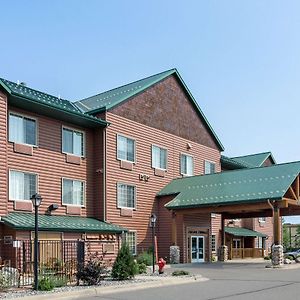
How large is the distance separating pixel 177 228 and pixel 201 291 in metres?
16.9

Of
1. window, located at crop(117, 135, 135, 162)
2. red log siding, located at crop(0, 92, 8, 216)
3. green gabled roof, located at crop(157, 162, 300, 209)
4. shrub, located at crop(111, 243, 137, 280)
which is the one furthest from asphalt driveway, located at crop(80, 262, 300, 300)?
window, located at crop(117, 135, 135, 162)

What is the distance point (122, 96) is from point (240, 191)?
9177 mm

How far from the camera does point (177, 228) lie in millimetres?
33281

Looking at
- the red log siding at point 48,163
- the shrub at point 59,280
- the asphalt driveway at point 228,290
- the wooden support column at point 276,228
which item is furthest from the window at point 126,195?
the shrub at point 59,280

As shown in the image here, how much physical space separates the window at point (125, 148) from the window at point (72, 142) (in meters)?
2.49

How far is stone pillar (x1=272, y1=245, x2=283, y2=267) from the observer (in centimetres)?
2794

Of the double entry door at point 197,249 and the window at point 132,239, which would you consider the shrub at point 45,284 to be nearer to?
the window at point 132,239

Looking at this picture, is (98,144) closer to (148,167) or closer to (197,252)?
(148,167)

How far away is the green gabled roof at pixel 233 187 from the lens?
1146 inches

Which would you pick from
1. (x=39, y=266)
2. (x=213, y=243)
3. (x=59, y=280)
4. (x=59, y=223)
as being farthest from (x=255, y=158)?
(x=59, y=280)

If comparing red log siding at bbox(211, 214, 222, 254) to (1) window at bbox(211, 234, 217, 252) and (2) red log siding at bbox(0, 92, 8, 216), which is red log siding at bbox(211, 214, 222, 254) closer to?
(1) window at bbox(211, 234, 217, 252)

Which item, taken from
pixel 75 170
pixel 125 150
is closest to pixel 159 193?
pixel 125 150

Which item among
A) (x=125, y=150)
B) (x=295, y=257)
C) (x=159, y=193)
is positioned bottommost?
(x=295, y=257)

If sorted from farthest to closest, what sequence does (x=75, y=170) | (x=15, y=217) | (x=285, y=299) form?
1. (x=75, y=170)
2. (x=15, y=217)
3. (x=285, y=299)
